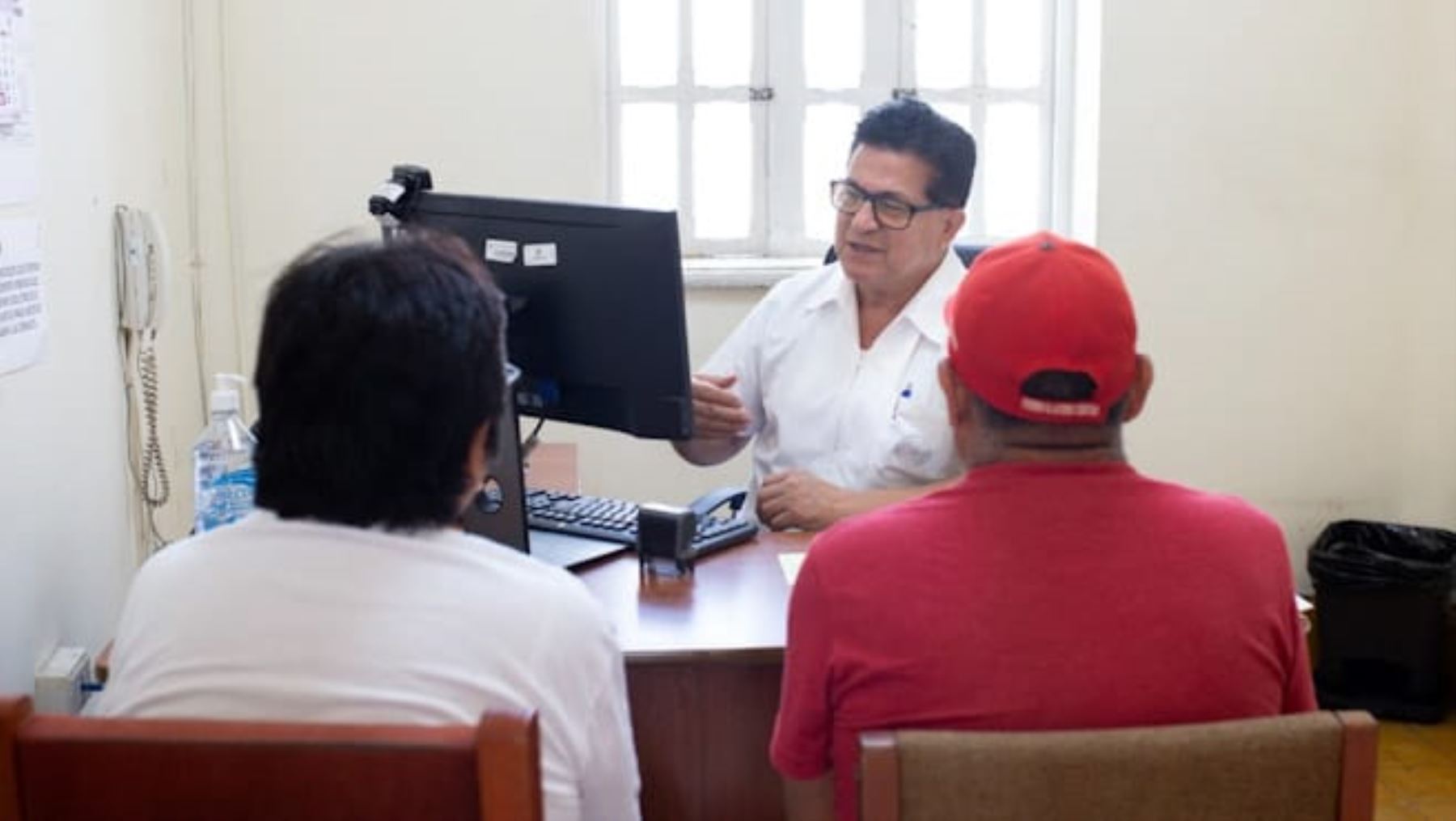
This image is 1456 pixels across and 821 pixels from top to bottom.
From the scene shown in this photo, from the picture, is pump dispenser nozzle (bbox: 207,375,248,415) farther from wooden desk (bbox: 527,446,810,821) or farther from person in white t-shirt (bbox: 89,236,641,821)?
person in white t-shirt (bbox: 89,236,641,821)

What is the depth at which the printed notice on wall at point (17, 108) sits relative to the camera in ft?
6.46

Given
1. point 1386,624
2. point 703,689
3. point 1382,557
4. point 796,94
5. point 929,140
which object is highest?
point 796,94

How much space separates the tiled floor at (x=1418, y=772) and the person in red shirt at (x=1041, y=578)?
74.3 inches

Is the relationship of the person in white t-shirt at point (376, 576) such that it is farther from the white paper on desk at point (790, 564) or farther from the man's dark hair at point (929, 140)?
the man's dark hair at point (929, 140)

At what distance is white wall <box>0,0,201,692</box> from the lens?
6.61 feet

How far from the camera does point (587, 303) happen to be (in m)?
2.09

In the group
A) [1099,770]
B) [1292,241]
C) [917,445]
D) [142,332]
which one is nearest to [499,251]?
[917,445]

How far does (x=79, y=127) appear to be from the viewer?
238 centimetres

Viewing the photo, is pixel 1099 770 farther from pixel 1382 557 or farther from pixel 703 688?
pixel 1382 557

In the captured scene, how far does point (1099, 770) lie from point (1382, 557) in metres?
2.73

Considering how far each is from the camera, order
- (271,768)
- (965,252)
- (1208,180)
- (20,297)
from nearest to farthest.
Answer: (271,768)
(20,297)
(965,252)
(1208,180)

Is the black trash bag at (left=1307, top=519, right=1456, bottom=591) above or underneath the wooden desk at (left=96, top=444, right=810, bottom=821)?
underneath

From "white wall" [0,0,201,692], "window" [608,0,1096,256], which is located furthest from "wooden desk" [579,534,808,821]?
"window" [608,0,1096,256]

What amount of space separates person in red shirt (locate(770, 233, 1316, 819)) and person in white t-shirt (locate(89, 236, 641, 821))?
0.22m
